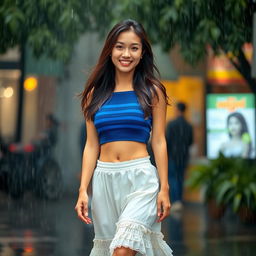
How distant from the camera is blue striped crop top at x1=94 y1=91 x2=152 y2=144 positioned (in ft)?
16.3

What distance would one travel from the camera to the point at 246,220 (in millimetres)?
12094

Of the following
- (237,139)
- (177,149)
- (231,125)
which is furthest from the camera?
(177,149)

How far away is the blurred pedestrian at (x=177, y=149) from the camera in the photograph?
47.6 ft

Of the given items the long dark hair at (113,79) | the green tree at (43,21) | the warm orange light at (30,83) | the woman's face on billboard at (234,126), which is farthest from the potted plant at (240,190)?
the long dark hair at (113,79)

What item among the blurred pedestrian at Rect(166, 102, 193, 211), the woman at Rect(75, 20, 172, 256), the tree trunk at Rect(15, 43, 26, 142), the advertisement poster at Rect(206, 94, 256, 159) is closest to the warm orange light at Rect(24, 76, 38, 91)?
the tree trunk at Rect(15, 43, 26, 142)

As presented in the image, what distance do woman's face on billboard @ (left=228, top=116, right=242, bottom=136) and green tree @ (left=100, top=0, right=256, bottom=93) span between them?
408cm

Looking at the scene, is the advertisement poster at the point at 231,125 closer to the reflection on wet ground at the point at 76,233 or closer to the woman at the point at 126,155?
the reflection on wet ground at the point at 76,233

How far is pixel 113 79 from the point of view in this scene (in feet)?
17.2

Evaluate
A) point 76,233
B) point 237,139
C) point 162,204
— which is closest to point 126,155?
point 162,204

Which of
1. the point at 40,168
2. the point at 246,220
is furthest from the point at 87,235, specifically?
the point at 40,168

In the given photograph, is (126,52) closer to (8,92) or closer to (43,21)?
(43,21)

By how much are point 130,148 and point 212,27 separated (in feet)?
15.6

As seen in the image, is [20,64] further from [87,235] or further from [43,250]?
[43,250]

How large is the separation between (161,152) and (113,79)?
577 mm
